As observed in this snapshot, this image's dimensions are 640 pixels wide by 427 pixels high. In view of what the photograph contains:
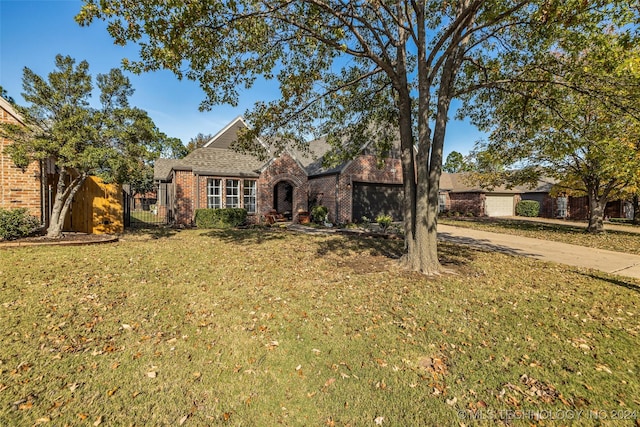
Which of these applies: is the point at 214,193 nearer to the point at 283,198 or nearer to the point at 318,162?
the point at 283,198

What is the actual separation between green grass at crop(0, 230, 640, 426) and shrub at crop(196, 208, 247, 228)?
862 cm

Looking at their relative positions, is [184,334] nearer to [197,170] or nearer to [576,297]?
[576,297]

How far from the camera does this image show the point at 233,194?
17734mm

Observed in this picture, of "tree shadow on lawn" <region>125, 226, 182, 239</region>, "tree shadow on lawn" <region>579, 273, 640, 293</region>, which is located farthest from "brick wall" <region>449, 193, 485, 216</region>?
"tree shadow on lawn" <region>125, 226, 182, 239</region>

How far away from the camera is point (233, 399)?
2.99 meters

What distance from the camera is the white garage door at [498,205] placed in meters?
31.6

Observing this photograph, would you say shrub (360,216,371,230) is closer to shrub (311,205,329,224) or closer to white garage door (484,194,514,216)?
shrub (311,205,329,224)

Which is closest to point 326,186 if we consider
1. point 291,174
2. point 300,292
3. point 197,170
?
point 291,174

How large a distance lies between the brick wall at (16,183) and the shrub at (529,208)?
132ft

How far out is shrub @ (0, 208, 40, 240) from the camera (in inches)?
345

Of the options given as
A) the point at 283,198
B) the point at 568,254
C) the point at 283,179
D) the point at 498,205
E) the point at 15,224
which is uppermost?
the point at 283,179

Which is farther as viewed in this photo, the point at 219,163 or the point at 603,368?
the point at 219,163

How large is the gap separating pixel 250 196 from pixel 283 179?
2.41 metres

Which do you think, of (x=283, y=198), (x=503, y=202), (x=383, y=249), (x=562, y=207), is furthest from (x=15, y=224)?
(x=562, y=207)
